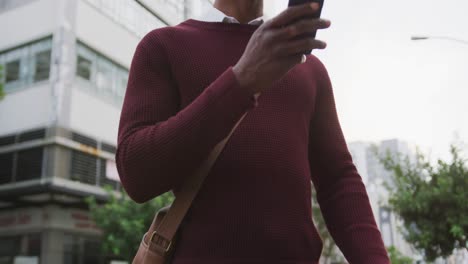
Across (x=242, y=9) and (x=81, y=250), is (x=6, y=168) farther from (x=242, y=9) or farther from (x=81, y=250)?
(x=242, y=9)

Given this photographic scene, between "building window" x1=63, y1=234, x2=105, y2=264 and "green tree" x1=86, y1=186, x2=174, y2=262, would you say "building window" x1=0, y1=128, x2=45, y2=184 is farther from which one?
"building window" x1=63, y1=234, x2=105, y2=264

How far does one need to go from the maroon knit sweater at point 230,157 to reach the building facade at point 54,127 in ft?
65.5

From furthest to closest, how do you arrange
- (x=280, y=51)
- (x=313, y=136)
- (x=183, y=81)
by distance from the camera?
(x=313, y=136), (x=183, y=81), (x=280, y=51)

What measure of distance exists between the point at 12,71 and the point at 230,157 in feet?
80.2

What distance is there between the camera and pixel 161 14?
94.1 feet

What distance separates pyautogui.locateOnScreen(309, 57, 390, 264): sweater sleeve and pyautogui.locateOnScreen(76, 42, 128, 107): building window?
22.2m

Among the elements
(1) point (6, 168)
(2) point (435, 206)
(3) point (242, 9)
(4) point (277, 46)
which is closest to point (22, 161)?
(1) point (6, 168)

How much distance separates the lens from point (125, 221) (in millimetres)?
19125

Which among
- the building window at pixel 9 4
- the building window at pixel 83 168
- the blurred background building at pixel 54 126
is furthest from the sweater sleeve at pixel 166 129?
the building window at pixel 9 4

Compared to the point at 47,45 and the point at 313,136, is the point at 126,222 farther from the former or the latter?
the point at 313,136

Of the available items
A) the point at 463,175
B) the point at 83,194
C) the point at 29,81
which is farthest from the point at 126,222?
the point at 463,175

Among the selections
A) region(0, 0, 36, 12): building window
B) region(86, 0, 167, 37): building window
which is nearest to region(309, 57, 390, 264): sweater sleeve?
region(86, 0, 167, 37): building window

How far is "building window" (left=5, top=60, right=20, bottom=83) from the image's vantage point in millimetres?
23234

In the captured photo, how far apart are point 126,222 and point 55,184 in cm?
344
